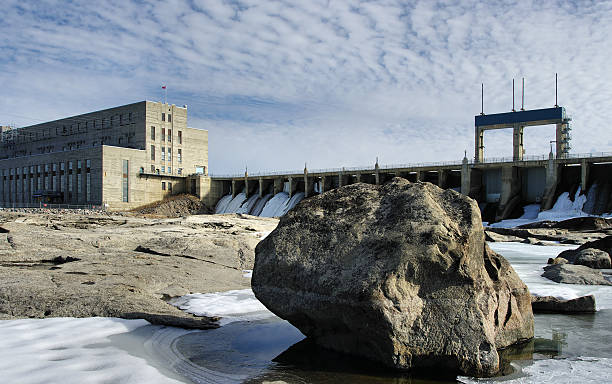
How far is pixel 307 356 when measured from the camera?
5.84 meters

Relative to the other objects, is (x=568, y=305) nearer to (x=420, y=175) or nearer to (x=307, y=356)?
(x=307, y=356)

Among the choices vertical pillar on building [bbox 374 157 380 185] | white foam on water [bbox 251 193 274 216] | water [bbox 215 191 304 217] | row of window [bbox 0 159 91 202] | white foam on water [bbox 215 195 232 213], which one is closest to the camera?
vertical pillar on building [bbox 374 157 380 185]

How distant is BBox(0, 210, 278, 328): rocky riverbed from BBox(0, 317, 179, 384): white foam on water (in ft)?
1.59

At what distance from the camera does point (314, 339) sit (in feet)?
20.6

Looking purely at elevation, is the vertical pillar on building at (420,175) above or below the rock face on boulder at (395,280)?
above

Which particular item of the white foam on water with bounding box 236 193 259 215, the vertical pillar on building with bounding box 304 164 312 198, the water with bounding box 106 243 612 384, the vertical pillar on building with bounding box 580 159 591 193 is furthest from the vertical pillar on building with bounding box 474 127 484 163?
the water with bounding box 106 243 612 384

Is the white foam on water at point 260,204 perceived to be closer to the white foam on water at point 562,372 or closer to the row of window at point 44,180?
the row of window at point 44,180

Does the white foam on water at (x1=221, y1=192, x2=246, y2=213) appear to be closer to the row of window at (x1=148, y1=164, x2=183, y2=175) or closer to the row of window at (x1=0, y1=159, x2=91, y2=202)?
the row of window at (x1=148, y1=164, x2=183, y2=175)

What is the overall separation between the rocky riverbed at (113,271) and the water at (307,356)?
72cm

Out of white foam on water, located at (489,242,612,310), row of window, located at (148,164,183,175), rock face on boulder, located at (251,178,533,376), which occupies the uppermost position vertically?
row of window, located at (148,164,183,175)

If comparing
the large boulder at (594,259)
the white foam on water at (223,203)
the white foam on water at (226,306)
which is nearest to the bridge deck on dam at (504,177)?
the white foam on water at (223,203)

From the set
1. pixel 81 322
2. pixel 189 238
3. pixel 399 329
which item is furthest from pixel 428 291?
pixel 189 238

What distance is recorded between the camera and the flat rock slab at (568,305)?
8.64 meters

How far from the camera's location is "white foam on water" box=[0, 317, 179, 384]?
180 inches
